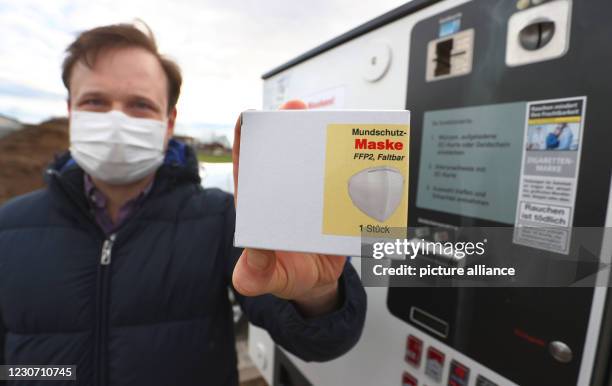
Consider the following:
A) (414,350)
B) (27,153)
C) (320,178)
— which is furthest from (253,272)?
(27,153)

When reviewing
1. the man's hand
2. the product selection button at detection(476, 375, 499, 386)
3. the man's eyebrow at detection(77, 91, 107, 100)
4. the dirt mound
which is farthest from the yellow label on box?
the dirt mound

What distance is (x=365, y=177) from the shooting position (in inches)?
16.2

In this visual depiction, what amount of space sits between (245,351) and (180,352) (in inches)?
75.1

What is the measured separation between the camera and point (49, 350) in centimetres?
82

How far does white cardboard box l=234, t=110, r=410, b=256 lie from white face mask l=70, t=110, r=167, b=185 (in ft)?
2.20

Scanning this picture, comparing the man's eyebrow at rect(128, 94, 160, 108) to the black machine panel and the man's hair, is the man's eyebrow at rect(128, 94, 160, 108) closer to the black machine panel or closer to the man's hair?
the man's hair

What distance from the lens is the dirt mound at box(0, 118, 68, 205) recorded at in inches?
165

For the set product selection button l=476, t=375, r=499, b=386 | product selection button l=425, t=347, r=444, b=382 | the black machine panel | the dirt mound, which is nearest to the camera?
the black machine panel

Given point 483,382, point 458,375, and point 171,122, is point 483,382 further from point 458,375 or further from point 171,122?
point 171,122

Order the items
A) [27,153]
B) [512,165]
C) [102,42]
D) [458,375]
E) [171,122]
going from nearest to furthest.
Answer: [512,165]
[458,375]
[102,42]
[171,122]
[27,153]

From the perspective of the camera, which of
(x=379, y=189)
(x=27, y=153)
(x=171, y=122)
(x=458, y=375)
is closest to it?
(x=379, y=189)

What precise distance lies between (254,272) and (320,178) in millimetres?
201

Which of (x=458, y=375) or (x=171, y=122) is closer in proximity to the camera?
(x=458, y=375)

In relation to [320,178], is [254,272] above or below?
below
